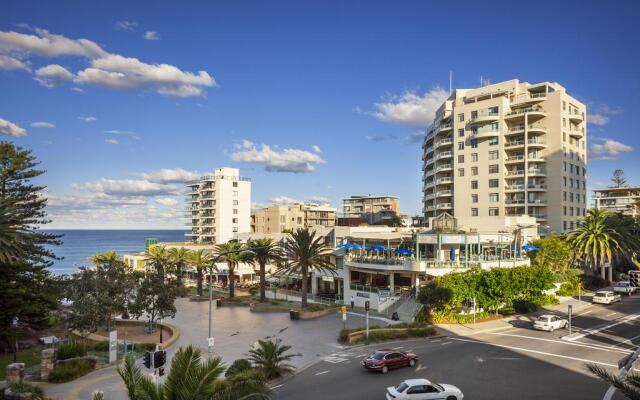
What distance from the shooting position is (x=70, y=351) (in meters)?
27.0

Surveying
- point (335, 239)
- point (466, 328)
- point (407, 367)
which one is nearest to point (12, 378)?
point (407, 367)

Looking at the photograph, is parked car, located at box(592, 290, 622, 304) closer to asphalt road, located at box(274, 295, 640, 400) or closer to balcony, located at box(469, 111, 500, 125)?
asphalt road, located at box(274, 295, 640, 400)

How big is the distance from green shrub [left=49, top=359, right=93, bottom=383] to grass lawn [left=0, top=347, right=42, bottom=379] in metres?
5.20

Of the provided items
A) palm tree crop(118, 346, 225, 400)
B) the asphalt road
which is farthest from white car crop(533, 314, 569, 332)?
palm tree crop(118, 346, 225, 400)

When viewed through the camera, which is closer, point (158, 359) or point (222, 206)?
point (158, 359)

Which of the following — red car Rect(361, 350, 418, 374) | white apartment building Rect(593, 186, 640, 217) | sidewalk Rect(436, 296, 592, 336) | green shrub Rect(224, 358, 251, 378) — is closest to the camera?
green shrub Rect(224, 358, 251, 378)

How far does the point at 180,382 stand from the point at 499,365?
20.6 meters

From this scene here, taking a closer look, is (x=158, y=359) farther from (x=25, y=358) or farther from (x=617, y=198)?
(x=617, y=198)

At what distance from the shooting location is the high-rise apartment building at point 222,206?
119 metres

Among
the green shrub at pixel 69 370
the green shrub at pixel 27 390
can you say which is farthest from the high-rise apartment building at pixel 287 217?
the green shrub at pixel 27 390

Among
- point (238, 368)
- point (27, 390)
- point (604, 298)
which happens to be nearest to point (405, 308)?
point (604, 298)

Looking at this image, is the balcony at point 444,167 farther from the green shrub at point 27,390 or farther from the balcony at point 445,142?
the green shrub at point 27,390

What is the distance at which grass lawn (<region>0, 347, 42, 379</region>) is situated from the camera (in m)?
28.9

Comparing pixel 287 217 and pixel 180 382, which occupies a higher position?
pixel 287 217
